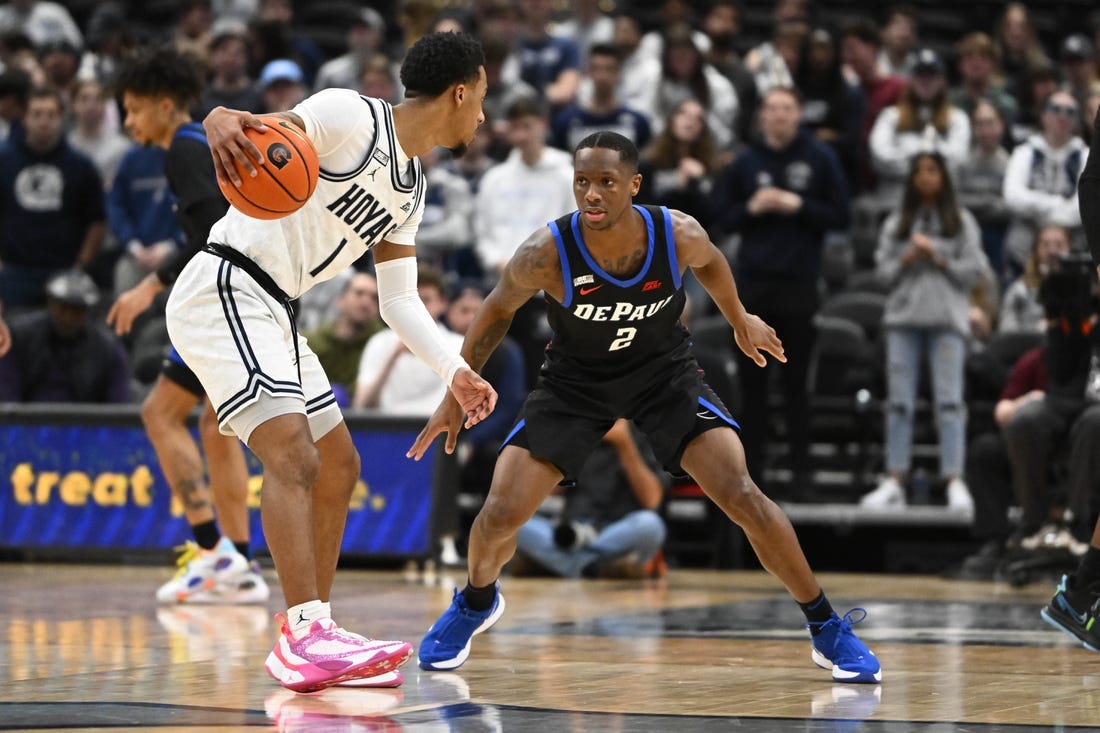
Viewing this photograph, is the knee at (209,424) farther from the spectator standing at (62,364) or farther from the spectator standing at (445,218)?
the spectator standing at (445,218)

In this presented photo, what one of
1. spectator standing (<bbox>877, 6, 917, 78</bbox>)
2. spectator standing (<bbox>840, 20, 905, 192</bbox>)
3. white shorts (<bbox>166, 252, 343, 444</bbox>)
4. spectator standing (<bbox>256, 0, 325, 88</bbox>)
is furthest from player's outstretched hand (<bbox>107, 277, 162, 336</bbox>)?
spectator standing (<bbox>877, 6, 917, 78</bbox>)

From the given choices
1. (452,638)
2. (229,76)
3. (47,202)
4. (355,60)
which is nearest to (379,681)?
(452,638)

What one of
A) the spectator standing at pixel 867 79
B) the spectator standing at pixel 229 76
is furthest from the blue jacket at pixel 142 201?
the spectator standing at pixel 867 79

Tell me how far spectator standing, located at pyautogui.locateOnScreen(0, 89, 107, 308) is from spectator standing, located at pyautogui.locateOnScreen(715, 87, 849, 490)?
484cm

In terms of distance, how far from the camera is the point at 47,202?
12.5 m

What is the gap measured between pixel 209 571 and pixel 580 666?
118 inches

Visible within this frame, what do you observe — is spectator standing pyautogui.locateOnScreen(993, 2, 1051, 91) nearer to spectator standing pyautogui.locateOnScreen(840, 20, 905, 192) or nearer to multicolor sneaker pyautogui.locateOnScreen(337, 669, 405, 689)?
spectator standing pyautogui.locateOnScreen(840, 20, 905, 192)

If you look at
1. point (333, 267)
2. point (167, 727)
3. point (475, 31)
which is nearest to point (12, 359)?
point (475, 31)

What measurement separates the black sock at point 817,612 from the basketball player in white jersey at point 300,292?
1322mm

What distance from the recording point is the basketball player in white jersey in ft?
17.3

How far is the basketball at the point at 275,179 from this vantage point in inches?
199

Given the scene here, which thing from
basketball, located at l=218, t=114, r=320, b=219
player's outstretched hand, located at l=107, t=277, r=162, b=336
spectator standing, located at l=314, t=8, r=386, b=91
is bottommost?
player's outstretched hand, located at l=107, t=277, r=162, b=336

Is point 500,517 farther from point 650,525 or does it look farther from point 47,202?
point 47,202

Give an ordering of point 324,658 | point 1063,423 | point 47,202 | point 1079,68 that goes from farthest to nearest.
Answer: point 1079,68 < point 47,202 < point 1063,423 < point 324,658
